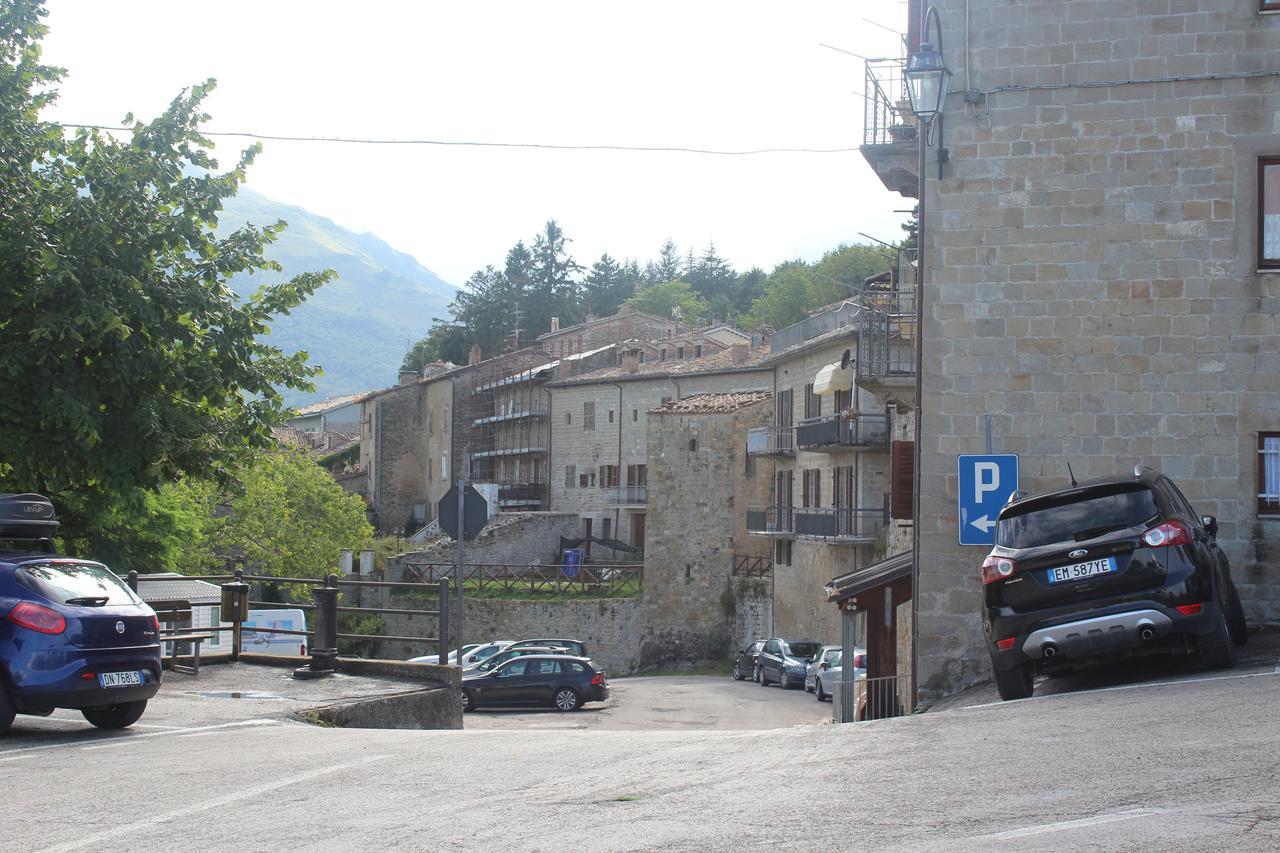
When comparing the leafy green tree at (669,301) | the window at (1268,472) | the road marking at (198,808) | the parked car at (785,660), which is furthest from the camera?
the leafy green tree at (669,301)

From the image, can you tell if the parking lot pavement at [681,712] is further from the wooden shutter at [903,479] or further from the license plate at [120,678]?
the license plate at [120,678]

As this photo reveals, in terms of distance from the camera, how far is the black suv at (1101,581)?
11.0m

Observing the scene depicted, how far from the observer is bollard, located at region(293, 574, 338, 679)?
16.1 meters

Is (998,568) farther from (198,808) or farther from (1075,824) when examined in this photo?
(198,808)

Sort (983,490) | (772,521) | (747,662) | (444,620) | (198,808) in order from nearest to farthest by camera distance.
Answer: (198,808), (983,490), (444,620), (747,662), (772,521)

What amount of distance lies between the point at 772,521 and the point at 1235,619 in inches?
1434

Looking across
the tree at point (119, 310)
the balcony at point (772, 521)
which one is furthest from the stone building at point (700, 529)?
the tree at point (119, 310)

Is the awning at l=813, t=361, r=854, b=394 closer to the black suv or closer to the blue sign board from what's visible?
the blue sign board

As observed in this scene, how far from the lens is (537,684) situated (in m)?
34.8

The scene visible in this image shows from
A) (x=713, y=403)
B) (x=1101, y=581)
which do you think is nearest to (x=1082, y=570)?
(x=1101, y=581)

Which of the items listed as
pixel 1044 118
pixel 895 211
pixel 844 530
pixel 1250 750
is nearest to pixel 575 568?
pixel 844 530

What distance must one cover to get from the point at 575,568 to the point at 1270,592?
45528 millimetres

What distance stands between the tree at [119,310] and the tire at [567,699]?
1823 centimetres

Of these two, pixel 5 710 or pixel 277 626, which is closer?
pixel 5 710
